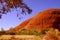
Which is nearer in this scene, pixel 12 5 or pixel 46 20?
pixel 12 5

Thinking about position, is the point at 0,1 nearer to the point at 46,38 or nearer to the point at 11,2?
the point at 11,2

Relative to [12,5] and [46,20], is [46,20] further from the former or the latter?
[12,5]

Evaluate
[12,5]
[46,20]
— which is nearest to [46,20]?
[46,20]

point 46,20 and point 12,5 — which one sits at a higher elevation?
point 12,5

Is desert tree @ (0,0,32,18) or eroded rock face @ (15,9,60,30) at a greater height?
desert tree @ (0,0,32,18)

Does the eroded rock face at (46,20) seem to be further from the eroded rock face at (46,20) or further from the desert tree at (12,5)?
the desert tree at (12,5)

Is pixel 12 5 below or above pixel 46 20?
above

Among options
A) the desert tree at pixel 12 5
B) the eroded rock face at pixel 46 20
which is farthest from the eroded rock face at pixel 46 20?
the desert tree at pixel 12 5

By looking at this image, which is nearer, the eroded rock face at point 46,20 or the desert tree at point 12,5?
the desert tree at point 12,5

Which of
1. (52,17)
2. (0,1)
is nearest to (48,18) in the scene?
(52,17)

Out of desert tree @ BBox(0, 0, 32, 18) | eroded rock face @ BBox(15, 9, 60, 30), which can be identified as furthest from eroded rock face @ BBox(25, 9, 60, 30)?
desert tree @ BBox(0, 0, 32, 18)

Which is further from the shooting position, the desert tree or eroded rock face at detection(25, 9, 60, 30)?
eroded rock face at detection(25, 9, 60, 30)

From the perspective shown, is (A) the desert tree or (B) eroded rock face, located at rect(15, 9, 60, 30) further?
(B) eroded rock face, located at rect(15, 9, 60, 30)

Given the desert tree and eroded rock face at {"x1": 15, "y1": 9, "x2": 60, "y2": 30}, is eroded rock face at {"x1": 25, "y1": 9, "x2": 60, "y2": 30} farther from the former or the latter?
the desert tree
